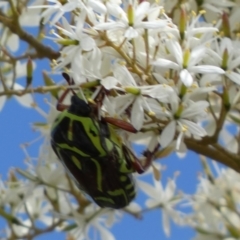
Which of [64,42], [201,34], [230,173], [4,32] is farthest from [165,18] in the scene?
[230,173]

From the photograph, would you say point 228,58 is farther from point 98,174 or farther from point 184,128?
point 98,174

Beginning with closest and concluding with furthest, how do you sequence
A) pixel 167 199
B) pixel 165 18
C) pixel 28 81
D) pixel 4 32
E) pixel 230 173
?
pixel 165 18
pixel 28 81
pixel 4 32
pixel 167 199
pixel 230 173

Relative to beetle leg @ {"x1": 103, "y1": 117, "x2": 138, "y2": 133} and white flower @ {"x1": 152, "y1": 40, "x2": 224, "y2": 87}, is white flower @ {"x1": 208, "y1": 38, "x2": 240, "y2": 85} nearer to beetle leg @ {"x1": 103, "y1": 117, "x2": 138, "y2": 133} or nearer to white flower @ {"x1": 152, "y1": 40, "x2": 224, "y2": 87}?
white flower @ {"x1": 152, "y1": 40, "x2": 224, "y2": 87}

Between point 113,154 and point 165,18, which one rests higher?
point 165,18

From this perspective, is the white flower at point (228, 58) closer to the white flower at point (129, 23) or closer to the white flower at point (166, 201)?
the white flower at point (129, 23)

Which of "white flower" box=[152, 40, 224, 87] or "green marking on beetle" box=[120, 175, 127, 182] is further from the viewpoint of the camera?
"green marking on beetle" box=[120, 175, 127, 182]

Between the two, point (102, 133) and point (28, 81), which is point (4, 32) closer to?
point (28, 81)

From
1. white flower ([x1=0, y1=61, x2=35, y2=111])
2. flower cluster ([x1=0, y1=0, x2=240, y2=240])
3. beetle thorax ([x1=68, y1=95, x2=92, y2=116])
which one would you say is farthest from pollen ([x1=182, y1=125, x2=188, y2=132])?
white flower ([x1=0, y1=61, x2=35, y2=111])

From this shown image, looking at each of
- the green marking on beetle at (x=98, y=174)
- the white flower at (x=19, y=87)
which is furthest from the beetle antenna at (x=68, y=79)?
the white flower at (x=19, y=87)
